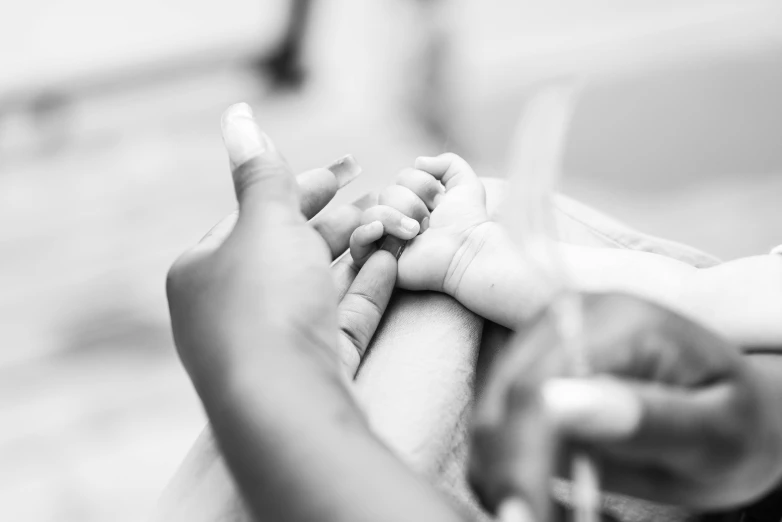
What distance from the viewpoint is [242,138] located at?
408mm

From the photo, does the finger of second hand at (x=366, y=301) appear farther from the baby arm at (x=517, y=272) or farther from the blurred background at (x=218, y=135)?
the blurred background at (x=218, y=135)

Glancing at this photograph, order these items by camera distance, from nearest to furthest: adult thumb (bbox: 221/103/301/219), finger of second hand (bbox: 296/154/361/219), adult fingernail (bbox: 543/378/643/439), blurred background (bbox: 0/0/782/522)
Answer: adult fingernail (bbox: 543/378/643/439), adult thumb (bbox: 221/103/301/219), finger of second hand (bbox: 296/154/361/219), blurred background (bbox: 0/0/782/522)

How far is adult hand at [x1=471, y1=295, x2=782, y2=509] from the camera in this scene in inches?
9.8

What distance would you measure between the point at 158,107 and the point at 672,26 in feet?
3.78

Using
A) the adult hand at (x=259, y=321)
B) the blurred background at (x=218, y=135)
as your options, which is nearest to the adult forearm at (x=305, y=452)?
the adult hand at (x=259, y=321)

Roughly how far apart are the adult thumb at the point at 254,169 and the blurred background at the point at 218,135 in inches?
24.8

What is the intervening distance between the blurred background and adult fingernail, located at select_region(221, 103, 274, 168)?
63 centimetres

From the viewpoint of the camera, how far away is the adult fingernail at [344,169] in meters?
0.52

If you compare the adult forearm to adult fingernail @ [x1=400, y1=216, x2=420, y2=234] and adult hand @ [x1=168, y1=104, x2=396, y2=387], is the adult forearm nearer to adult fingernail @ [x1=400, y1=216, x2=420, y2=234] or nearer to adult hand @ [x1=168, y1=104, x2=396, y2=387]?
adult hand @ [x1=168, y1=104, x2=396, y2=387]

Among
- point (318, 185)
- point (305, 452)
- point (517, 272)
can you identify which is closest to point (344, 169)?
point (318, 185)

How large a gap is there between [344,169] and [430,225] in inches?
3.1

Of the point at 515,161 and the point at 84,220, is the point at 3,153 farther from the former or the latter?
the point at 515,161

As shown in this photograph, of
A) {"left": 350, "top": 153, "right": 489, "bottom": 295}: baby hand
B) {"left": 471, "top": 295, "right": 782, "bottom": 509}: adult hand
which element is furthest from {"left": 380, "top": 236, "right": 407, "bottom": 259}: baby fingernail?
{"left": 471, "top": 295, "right": 782, "bottom": 509}: adult hand

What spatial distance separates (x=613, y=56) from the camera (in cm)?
149
